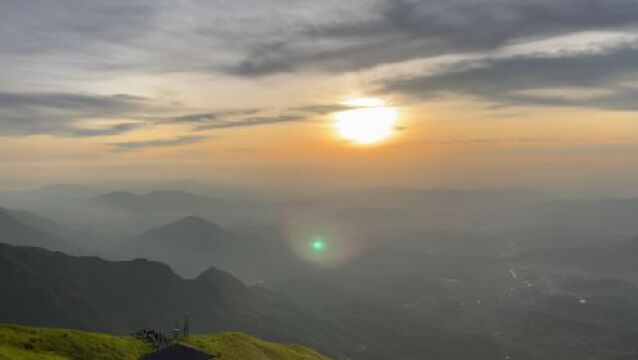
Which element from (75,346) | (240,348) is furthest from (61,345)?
(240,348)

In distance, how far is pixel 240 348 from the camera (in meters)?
157

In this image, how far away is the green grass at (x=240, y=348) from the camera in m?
142

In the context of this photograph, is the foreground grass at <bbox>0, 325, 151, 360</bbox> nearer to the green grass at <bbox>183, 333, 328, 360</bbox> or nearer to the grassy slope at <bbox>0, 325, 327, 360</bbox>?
the grassy slope at <bbox>0, 325, 327, 360</bbox>

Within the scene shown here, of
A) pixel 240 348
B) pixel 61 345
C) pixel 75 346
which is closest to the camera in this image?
pixel 61 345

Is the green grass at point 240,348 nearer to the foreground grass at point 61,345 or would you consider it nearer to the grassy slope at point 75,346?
the grassy slope at point 75,346

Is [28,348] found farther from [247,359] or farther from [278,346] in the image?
[278,346]

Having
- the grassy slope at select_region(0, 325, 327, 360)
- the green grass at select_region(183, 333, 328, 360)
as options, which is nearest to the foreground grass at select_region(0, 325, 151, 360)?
the grassy slope at select_region(0, 325, 327, 360)

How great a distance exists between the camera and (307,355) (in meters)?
190

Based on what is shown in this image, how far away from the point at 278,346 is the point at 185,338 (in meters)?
48.1

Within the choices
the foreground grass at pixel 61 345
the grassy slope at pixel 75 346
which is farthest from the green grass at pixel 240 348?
the foreground grass at pixel 61 345

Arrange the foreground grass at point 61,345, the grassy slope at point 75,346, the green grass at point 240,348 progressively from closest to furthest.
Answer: the grassy slope at point 75,346
the foreground grass at point 61,345
the green grass at point 240,348

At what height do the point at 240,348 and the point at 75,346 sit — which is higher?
the point at 75,346

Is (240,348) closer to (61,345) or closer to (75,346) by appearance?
A: (75,346)

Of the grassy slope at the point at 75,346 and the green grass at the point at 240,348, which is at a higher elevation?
the grassy slope at the point at 75,346
